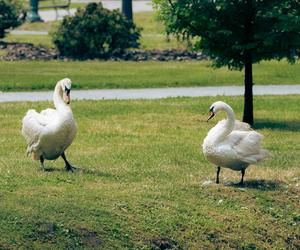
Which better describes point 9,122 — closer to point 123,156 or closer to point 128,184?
point 123,156

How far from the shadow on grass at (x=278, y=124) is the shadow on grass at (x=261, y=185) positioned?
5115mm

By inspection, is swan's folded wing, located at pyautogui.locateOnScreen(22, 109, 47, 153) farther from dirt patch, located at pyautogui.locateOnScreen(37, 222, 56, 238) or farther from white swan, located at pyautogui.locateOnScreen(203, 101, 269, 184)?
dirt patch, located at pyautogui.locateOnScreen(37, 222, 56, 238)

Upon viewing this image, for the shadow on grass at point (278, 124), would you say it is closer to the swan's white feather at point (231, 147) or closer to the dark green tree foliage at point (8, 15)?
the swan's white feather at point (231, 147)

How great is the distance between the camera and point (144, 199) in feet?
45.1

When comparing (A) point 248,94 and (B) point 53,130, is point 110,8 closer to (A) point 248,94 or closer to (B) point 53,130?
(A) point 248,94

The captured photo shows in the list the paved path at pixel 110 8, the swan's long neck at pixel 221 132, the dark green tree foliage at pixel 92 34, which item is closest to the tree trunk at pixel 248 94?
the swan's long neck at pixel 221 132

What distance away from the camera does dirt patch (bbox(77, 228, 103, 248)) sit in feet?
41.2

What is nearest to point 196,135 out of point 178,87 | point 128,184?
point 128,184

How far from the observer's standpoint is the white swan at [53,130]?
48.3 ft

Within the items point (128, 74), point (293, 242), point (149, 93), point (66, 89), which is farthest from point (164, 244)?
point (128, 74)

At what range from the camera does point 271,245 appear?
43.9ft

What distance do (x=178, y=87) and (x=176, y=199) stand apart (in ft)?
42.8

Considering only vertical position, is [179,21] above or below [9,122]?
above

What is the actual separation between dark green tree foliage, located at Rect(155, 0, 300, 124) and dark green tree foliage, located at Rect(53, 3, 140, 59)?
40.4 ft
